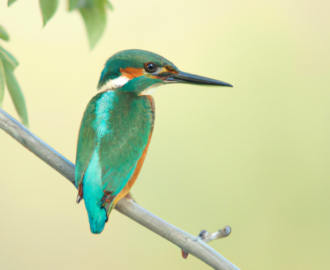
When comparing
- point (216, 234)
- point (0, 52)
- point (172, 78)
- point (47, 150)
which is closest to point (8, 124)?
point (47, 150)

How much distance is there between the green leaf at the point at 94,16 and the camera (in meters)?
0.89

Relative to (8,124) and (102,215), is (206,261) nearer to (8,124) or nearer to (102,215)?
(102,215)

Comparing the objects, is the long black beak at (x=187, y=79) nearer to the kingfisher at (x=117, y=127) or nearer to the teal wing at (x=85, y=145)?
the kingfisher at (x=117, y=127)

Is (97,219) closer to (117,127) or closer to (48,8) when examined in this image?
(117,127)

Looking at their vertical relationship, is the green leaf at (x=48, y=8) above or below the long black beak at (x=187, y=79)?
above

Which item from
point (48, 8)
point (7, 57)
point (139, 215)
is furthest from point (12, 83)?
point (139, 215)

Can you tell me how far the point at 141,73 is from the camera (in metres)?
0.79

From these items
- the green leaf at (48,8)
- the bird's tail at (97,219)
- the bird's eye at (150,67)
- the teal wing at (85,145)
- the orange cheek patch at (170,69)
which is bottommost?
the bird's tail at (97,219)

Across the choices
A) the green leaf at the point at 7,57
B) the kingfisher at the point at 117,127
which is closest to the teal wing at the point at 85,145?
the kingfisher at the point at 117,127

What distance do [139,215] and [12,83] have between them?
1.32 ft

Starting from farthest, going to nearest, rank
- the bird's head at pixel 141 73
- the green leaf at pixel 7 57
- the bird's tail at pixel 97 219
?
1. the green leaf at pixel 7 57
2. the bird's head at pixel 141 73
3. the bird's tail at pixel 97 219

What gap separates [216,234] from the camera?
75 cm

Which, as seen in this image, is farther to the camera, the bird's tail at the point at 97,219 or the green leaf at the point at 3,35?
the green leaf at the point at 3,35

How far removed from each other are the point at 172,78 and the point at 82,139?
196 millimetres
